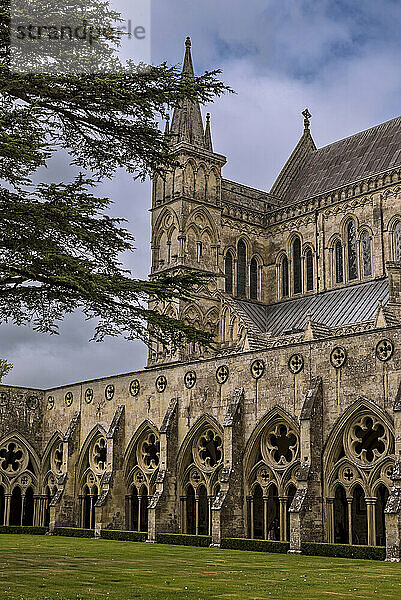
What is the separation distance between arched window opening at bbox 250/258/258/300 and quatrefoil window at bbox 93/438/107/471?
14.3 metres

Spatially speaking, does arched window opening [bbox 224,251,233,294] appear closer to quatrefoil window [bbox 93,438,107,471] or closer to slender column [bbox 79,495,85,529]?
quatrefoil window [bbox 93,438,107,471]

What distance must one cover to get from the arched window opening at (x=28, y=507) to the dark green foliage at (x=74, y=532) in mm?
3346

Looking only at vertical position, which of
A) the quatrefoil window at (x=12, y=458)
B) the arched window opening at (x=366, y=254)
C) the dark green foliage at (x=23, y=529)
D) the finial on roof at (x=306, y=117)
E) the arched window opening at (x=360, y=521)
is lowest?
the dark green foliage at (x=23, y=529)

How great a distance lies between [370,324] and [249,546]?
39.3ft

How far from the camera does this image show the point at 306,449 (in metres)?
24.2

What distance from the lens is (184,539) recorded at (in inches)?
1062

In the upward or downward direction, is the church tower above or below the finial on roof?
below

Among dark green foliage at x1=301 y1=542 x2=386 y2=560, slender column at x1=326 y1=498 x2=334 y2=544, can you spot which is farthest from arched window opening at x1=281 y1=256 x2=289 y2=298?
dark green foliage at x1=301 y1=542 x2=386 y2=560

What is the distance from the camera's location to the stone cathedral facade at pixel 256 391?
23922 mm

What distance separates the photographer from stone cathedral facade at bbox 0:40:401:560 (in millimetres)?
23922

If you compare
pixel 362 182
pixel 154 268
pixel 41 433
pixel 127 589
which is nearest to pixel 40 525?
pixel 41 433

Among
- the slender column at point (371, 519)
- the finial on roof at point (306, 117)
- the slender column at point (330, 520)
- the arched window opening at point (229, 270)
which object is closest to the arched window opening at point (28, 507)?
the arched window opening at point (229, 270)

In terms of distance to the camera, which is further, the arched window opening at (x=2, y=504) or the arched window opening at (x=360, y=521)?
the arched window opening at (x=2, y=504)

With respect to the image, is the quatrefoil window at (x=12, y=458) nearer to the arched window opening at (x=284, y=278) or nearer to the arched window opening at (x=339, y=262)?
the arched window opening at (x=284, y=278)
